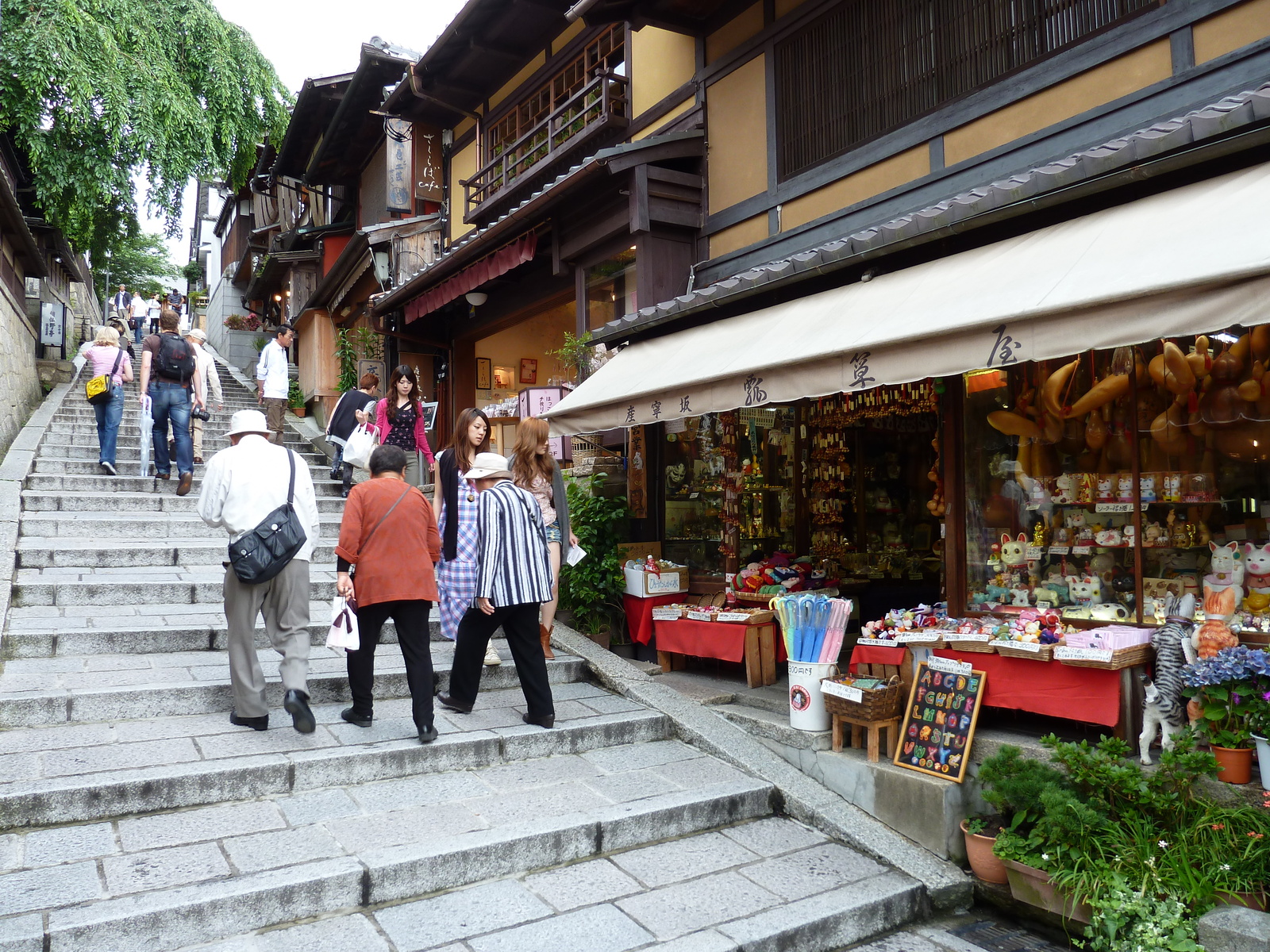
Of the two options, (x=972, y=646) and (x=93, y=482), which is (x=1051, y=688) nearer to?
(x=972, y=646)

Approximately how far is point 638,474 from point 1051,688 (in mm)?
4746

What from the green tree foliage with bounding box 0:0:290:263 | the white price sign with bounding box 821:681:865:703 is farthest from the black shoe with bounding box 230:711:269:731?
the green tree foliage with bounding box 0:0:290:263

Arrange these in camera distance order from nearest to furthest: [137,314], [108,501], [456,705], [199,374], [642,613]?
[456,705], [642,613], [108,501], [199,374], [137,314]

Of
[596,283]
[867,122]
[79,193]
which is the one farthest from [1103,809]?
[79,193]

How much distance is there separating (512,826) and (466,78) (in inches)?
495

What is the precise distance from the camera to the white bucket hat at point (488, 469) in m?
5.87

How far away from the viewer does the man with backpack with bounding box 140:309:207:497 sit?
33.0 ft

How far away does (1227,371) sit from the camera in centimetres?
502

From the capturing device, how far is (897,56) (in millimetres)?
7145

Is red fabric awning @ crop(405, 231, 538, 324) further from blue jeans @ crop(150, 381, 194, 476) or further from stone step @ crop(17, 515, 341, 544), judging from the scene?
stone step @ crop(17, 515, 341, 544)

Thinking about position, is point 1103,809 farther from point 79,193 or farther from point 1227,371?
point 79,193

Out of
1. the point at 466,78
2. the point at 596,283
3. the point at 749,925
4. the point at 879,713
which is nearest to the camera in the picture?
the point at 749,925

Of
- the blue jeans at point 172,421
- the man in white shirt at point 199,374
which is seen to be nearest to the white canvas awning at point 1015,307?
the blue jeans at point 172,421

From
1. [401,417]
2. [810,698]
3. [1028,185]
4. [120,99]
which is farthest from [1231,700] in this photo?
[120,99]
